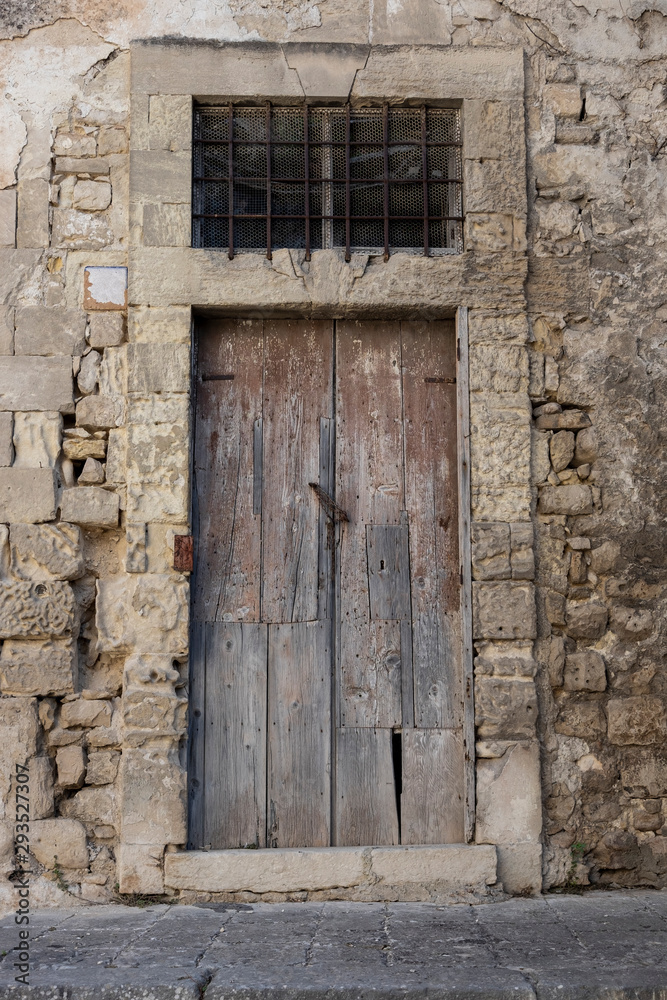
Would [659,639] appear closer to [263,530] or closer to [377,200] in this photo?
[263,530]

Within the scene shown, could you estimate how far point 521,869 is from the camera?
3.76m

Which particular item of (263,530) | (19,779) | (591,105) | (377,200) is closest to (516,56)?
(591,105)

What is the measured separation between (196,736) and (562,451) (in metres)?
2.00

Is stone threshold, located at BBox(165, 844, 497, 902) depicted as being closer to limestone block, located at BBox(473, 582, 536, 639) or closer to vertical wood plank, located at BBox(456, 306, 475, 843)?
vertical wood plank, located at BBox(456, 306, 475, 843)

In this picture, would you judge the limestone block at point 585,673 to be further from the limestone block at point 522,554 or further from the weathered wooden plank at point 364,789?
the weathered wooden plank at point 364,789

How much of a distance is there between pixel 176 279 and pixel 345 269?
74 cm

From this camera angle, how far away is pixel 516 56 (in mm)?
4129

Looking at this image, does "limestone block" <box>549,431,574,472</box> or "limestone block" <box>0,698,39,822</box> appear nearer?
"limestone block" <box>0,698,39,822</box>

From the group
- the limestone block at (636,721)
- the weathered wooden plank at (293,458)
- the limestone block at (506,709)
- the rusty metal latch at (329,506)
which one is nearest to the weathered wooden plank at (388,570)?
the rusty metal latch at (329,506)

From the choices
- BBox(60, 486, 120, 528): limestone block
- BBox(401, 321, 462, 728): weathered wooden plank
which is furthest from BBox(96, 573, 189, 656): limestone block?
BBox(401, 321, 462, 728): weathered wooden plank

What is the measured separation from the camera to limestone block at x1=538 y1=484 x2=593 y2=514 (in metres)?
3.97

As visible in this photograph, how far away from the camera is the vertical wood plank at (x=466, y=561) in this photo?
3.82 meters

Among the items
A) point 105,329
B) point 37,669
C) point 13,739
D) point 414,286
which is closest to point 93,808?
point 13,739

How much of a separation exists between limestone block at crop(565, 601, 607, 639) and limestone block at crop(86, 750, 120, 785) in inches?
77.5
